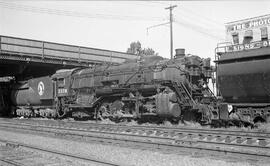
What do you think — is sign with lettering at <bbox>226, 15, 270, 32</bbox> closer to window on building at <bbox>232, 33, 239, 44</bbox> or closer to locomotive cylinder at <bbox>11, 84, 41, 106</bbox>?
window on building at <bbox>232, 33, 239, 44</bbox>

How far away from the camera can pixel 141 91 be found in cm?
1752

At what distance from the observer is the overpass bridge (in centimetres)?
2861

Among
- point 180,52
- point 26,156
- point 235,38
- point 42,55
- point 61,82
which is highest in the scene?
point 235,38

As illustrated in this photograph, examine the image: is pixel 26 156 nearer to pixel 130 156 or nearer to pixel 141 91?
pixel 130 156

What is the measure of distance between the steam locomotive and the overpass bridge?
6570 millimetres

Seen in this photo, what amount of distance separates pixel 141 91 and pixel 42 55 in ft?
54.1

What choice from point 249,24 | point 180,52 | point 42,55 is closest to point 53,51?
point 42,55

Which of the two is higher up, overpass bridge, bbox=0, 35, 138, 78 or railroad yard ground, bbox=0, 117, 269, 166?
overpass bridge, bbox=0, 35, 138, 78

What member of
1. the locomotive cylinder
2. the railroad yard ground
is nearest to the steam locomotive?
the locomotive cylinder

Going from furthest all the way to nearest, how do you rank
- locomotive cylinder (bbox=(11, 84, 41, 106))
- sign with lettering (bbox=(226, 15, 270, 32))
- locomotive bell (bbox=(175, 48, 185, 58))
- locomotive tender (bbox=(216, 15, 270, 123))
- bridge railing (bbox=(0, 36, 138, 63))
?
sign with lettering (bbox=(226, 15, 270, 32))
bridge railing (bbox=(0, 36, 138, 63))
locomotive cylinder (bbox=(11, 84, 41, 106))
locomotive bell (bbox=(175, 48, 185, 58))
locomotive tender (bbox=(216, 15, 270, 123))

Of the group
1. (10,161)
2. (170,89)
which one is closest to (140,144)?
(10,161)

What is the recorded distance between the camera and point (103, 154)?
937 centimetres

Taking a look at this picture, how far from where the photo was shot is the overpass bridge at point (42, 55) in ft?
93.9

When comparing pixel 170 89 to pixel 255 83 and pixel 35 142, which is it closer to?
pixel 255 83
